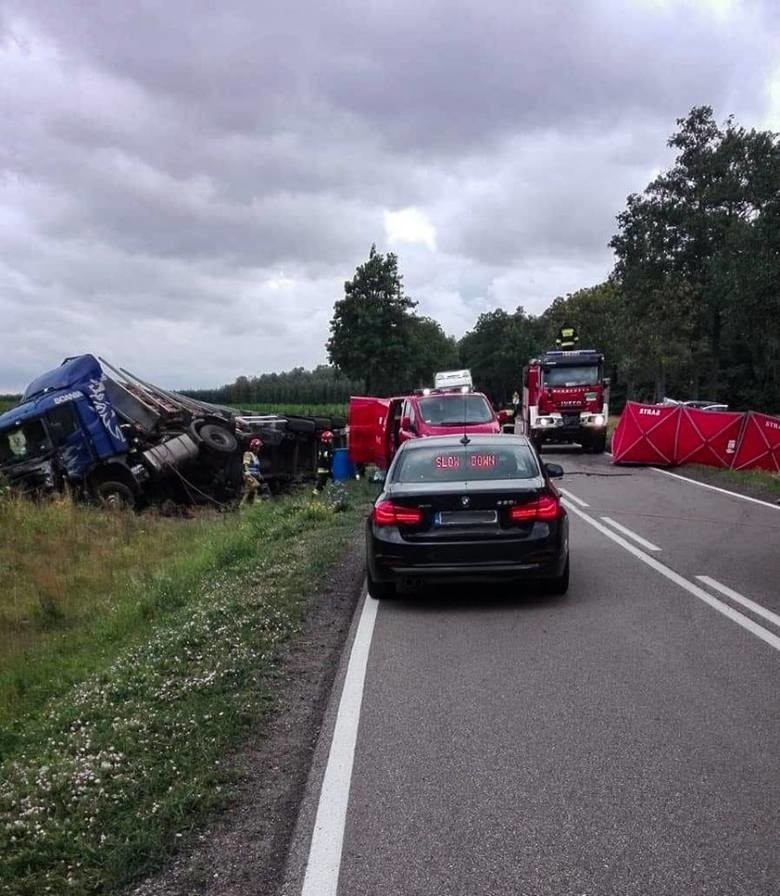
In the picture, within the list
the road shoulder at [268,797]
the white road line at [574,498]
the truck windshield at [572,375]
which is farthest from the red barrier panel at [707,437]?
the road shoulder at [268,797]

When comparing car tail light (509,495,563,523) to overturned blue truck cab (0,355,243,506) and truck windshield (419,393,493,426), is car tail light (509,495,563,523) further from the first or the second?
overturned blue truck cab (0,355,243,506)

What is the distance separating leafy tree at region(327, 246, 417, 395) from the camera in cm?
5369

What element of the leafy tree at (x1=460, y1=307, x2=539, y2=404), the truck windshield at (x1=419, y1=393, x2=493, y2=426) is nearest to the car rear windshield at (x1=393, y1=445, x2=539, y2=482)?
the truck windshield at (x1=419, y1=393, x2=493, y2=426)

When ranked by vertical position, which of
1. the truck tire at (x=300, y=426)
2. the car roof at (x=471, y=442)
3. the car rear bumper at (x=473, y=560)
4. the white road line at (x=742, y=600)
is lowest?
the white road line at (x=742, y=600)

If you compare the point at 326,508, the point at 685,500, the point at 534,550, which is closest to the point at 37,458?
the point at 326,508

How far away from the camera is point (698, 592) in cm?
922

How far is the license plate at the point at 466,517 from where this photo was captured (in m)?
8.66

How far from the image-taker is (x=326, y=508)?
663 inches

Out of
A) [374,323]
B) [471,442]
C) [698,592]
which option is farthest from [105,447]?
[374,323]

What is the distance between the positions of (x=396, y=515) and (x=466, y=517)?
0.63 metres

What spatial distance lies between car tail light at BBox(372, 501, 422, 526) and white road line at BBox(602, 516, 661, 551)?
4.38 m

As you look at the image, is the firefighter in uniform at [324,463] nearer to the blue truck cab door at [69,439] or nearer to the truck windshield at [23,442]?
the blue truck cab door at [69,439]

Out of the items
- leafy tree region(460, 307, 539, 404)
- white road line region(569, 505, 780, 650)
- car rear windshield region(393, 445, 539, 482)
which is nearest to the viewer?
white road line region(569, 505, 780, 650)

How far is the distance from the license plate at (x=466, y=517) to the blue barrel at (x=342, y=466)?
15.3 meters
